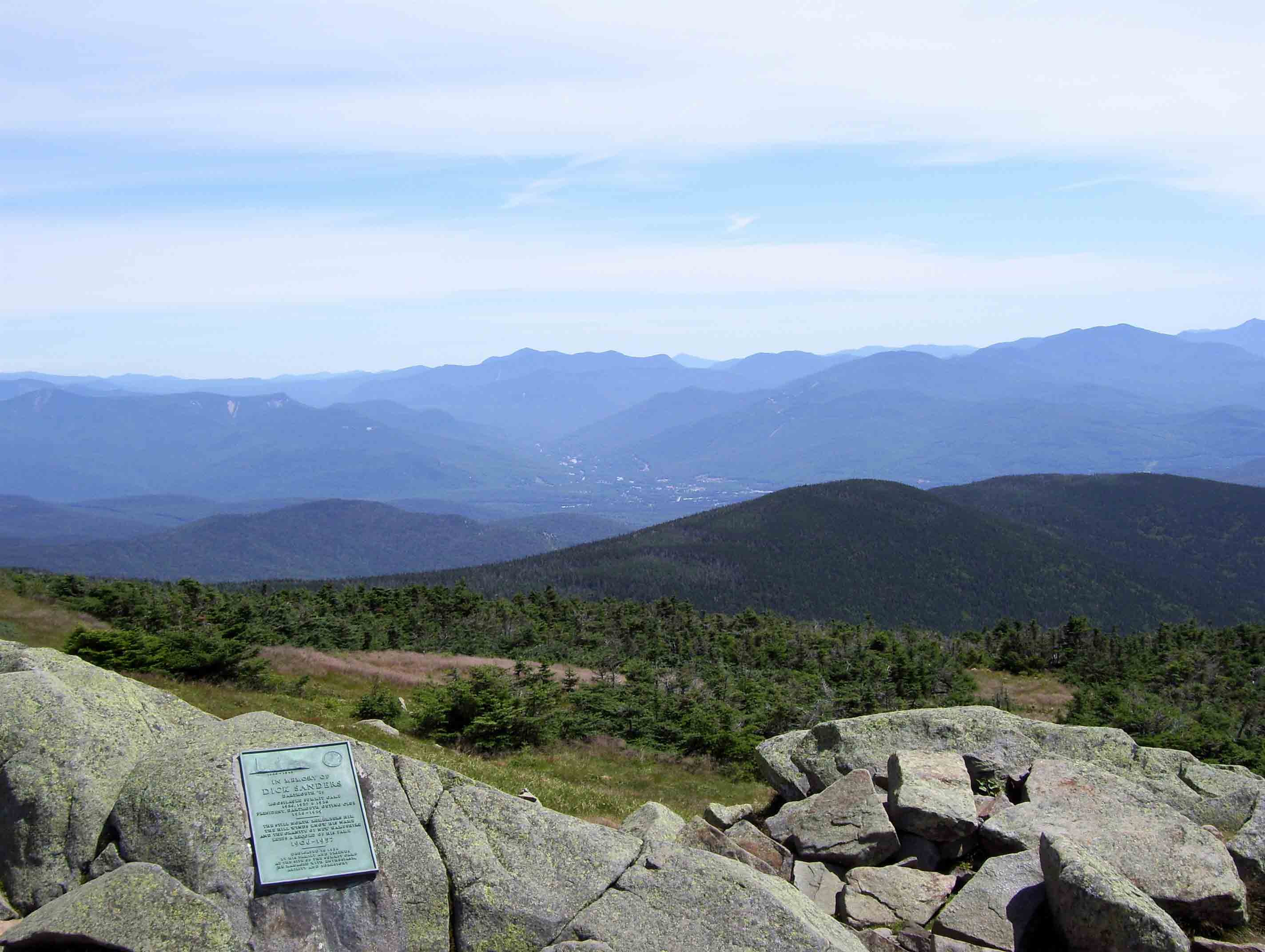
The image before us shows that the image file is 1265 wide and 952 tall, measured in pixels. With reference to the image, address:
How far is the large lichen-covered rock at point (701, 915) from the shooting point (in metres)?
11.7

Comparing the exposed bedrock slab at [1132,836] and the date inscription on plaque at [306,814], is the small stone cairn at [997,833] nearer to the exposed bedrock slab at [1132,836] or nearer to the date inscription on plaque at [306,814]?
the exposed bedrock slab at [1132,836]

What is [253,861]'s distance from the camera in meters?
11.4

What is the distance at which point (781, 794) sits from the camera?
67.6ft

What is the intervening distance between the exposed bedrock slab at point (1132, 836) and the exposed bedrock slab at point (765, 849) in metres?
3.70

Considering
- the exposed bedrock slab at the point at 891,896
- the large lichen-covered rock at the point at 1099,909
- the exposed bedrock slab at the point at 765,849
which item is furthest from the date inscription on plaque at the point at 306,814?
the large lichen-covered rock at the point at 1099,909

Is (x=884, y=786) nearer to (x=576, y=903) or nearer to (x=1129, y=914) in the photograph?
(x=1129, y=914)

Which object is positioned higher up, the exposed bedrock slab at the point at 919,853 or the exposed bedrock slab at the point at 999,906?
the exposed bedrock slab at the point at 999,906

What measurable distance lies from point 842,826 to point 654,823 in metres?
3.71

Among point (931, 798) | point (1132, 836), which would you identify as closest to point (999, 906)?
point (931, 798)

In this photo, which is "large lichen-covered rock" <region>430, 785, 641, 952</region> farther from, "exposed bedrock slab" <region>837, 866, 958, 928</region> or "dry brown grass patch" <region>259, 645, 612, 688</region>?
"dry brown grass patch" <region>259, 645, 612, 688</region>

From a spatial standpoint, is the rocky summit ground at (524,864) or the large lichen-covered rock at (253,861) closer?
the large lichen-covered rock at (253,861)

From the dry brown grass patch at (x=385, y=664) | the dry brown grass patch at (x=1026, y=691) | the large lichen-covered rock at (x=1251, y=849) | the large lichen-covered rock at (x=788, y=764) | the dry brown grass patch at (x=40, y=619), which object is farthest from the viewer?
the dry brown grass patch at (x=1026, y=691)

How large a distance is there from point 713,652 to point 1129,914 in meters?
60.5

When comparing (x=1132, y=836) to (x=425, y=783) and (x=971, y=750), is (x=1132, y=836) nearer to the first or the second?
(x=971, y=750)
